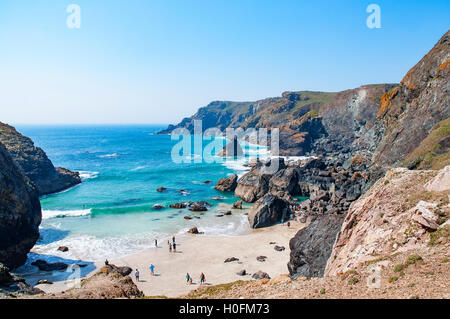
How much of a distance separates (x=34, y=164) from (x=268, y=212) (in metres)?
47.1

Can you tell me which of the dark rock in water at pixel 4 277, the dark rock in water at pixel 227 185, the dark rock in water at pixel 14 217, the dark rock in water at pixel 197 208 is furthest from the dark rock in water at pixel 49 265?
the dark rock in water at pixel 227 185

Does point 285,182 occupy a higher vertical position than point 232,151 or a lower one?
lower

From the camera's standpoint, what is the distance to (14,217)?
25.7 meters

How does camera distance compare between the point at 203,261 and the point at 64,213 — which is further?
the point at 64,213

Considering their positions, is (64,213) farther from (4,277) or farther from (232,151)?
(232,151)

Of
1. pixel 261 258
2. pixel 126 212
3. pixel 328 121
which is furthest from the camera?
pixel 328 121

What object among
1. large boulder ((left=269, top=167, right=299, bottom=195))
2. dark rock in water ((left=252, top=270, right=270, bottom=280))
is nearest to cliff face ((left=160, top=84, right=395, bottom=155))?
large boulder ((left=269, top=167, right=299, bottom=195))

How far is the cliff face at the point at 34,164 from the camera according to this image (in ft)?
172

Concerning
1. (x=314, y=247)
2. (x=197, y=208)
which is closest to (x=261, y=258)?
(x=314, y=247)

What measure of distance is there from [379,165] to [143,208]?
1412 inches

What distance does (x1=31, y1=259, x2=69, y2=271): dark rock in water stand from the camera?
25.1 m

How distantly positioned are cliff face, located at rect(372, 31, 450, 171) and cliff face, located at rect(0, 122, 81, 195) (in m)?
58.7

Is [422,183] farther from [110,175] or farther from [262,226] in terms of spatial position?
[110,175]

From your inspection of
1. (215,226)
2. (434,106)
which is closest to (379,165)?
(434,106)
